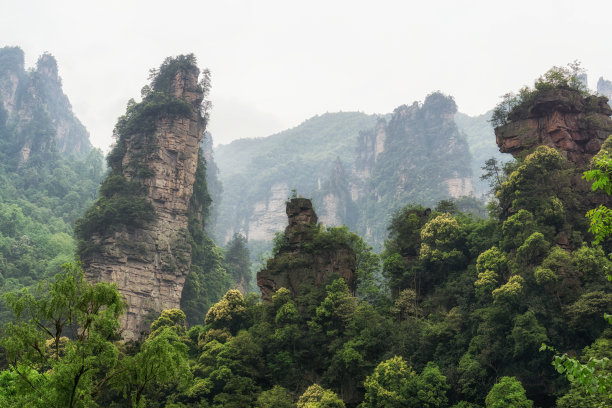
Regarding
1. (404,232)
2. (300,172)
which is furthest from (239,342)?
(300,172)

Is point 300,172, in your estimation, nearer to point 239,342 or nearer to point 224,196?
point 224,196

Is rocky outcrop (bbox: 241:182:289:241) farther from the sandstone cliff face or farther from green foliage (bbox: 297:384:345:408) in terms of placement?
green foliage (bbox: 297:384:345:408)

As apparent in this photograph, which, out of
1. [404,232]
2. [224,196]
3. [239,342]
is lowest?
[239,342]

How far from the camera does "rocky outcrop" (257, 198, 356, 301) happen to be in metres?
36.7

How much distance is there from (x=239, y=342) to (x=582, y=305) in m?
18.3

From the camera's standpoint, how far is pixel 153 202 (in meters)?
55.9

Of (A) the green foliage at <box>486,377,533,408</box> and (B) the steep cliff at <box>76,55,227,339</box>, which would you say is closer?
(A) the green foliage at <box>486,377,533,408</box>

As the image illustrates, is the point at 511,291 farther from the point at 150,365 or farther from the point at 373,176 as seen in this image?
the point at 373,176

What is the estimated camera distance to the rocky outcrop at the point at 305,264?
36719mm

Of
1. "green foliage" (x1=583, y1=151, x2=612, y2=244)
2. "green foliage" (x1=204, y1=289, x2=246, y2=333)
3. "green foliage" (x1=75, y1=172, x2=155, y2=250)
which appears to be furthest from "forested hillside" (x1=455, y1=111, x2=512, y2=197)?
"green foliage" (x1=583, y1=151, x2=612, y2=244)

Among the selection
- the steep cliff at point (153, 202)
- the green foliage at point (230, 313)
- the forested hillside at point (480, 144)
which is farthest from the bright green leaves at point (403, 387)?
the forested hillside at point (480, 144)

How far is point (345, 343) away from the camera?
31.3m

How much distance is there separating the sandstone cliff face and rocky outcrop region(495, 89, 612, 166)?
3357cm

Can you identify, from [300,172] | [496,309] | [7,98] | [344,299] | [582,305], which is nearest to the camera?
[582,305]
